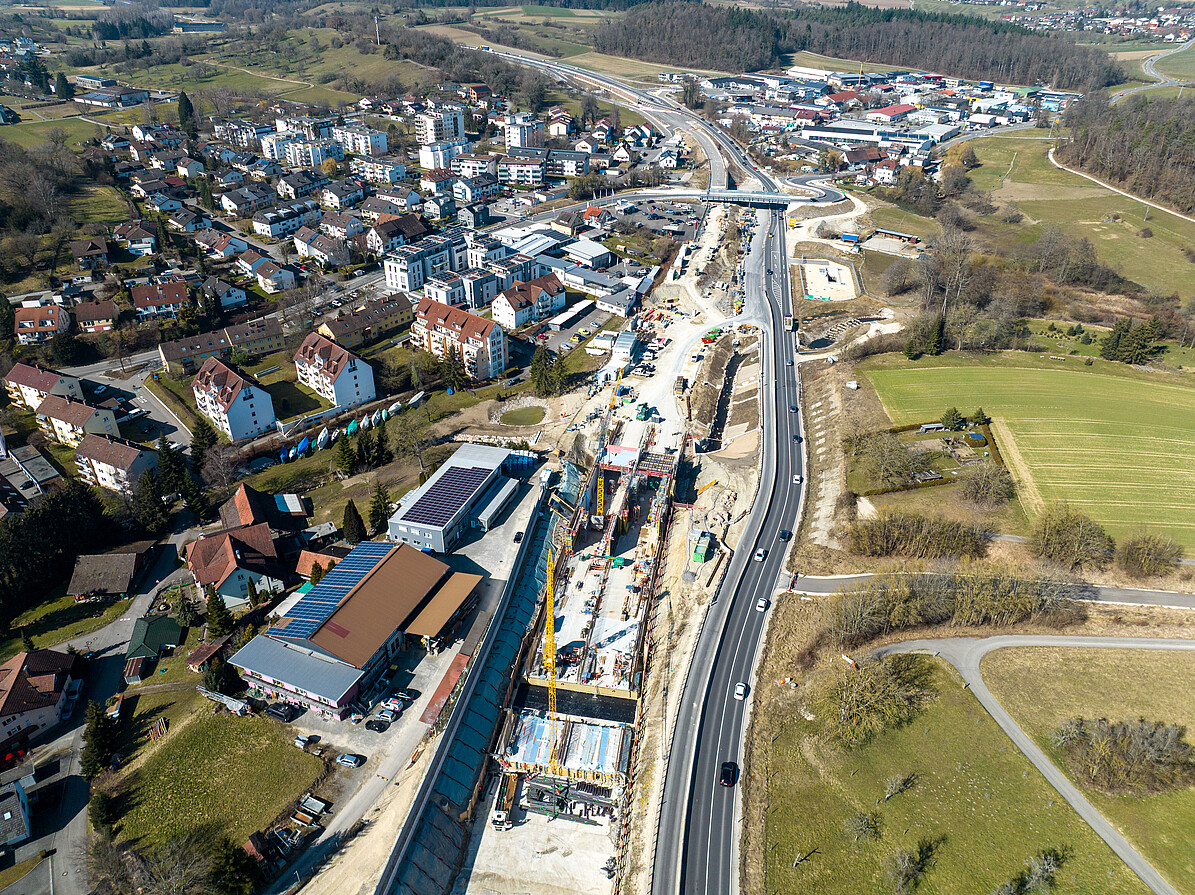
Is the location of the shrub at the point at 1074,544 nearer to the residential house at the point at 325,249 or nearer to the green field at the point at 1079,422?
the green field at the point at 1079,422

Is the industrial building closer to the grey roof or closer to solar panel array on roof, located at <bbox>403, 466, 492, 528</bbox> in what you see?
solar panel array on roof, located at <bbox>403, 466, 492, 528</bbox>

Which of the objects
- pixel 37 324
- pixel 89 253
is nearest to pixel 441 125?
pixel 89 253

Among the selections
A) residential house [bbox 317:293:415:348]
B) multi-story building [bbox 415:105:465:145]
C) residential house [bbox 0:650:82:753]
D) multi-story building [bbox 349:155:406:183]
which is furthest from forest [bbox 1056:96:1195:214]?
residential house [bbox 0:650:82:753]

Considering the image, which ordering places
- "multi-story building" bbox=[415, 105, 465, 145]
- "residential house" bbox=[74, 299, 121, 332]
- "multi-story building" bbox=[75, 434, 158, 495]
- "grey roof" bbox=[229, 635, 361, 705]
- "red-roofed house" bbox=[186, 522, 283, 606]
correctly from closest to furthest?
"grey roof" bbox=[229, 635, 361, 705], "red-roofed house" bbox=[186, 522, 283, 606], "multi-story building" bbox=[75, 434, 158, 495], "residential house" bbox=[74, 299, 121, 332], "multi-story building" bbox=[415, 105, 465, 145]

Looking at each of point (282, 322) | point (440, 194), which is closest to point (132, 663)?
point (282, 322)

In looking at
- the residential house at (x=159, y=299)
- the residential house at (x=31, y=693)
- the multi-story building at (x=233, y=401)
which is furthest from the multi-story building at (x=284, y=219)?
the residential house at (x=31, y=693)

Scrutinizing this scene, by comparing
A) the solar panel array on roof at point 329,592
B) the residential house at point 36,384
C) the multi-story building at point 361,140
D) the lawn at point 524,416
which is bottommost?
the lawn at point 524,416

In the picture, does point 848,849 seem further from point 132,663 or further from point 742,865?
point 132,663
